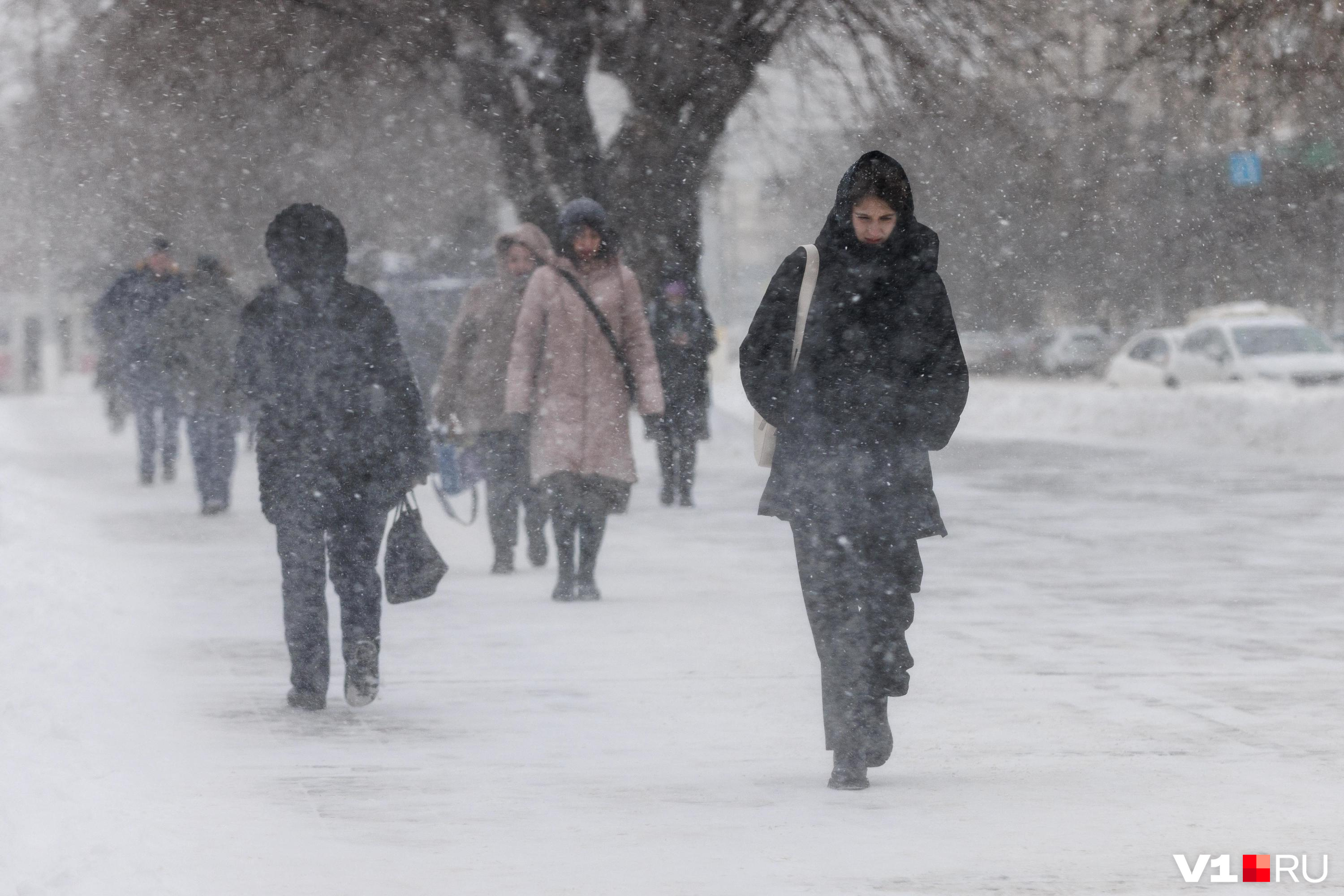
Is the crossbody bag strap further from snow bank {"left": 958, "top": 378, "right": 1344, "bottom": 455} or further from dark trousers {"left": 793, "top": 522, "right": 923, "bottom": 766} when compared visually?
snow bank {"left": 958, "top": 378, "right": 1344, "bottom": 455}

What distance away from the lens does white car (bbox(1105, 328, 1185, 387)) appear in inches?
1396

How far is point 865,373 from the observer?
5859 millimetres

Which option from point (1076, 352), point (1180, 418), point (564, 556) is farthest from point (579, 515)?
point (1076, 352)

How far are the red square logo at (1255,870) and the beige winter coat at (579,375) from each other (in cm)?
546

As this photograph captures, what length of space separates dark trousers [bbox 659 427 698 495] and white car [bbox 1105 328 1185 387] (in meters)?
20.6

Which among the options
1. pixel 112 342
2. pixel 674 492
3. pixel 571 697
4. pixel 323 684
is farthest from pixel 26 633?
pixel 112 342

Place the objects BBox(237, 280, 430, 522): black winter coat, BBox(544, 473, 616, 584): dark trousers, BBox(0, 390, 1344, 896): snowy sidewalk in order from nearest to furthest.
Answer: BBox(0, 390, 1344, 896): snowy sidewalk
BBox(237, 280, 430, 522): black winter coat
BBox(544, 473, 616, 584): dark trousers

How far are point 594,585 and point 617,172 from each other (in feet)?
41.5

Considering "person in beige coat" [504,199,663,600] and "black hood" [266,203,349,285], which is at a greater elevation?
"black hood" [266,203,349,285]

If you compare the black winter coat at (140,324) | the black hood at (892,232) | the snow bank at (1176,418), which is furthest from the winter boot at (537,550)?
the snow bank at (1176,418)

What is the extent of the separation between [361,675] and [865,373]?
222cm

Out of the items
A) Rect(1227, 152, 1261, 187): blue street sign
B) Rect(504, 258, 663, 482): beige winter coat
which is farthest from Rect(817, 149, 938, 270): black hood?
Rect(1227, 152, 1261, 187): blue street sign

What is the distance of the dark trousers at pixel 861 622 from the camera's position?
590cm

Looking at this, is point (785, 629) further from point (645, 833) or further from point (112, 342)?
point (112, 342)
